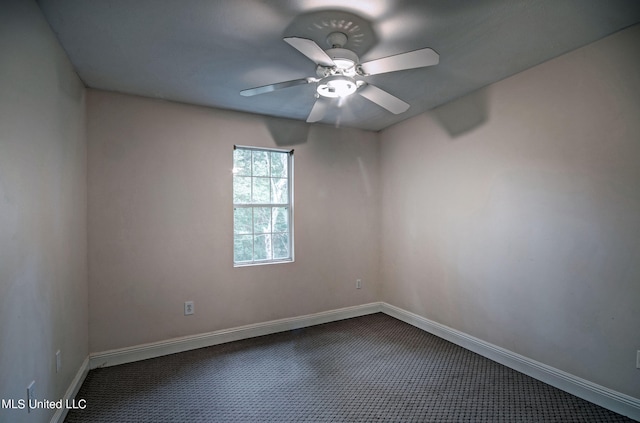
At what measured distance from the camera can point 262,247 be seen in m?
3.51

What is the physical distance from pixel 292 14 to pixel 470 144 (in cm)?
203

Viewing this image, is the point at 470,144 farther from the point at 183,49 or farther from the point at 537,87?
the point at 183,49

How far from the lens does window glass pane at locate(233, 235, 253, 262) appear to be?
132 inches

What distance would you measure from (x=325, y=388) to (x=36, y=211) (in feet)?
6.98

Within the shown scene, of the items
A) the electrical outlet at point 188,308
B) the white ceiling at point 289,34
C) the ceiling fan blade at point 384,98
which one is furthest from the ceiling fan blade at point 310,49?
the electrical outlet at point 188,308

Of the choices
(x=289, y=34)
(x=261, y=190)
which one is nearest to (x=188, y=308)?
(x=261, y=190)

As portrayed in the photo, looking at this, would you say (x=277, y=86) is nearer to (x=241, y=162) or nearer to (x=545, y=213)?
(x=241, y=162)

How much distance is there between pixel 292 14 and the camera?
1735 millimetres

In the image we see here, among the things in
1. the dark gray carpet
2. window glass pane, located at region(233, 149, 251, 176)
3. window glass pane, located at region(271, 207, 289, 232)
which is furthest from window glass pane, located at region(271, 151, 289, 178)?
the dark gray carpet

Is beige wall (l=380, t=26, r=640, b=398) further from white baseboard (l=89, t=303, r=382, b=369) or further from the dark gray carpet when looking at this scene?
white baseboard (l=89, t=303, r=382, b=369)

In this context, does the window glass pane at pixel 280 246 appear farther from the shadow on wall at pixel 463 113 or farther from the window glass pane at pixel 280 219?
the shadow on wall at pixel 463 113

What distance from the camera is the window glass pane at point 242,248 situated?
3355mm

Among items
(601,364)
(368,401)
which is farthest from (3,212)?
(601,364)

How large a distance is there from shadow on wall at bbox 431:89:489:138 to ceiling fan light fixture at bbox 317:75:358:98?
4.70 ft
